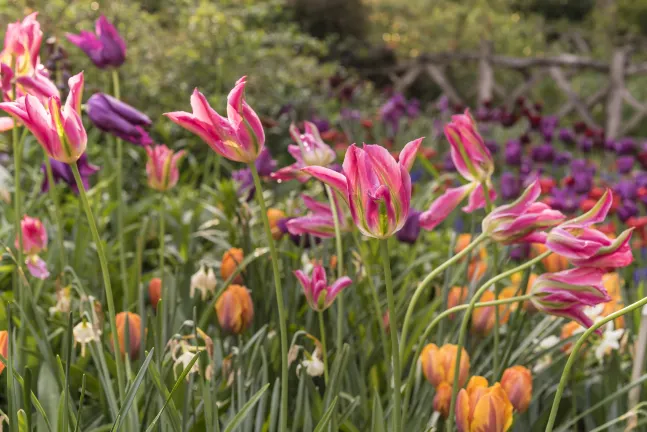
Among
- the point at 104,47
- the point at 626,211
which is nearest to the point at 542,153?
the point at 626,211

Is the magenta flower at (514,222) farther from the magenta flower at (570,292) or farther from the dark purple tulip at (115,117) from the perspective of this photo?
the dark purple tulip at (115,117)

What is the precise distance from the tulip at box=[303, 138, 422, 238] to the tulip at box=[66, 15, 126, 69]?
3.18 feet

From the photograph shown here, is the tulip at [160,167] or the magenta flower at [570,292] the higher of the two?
the tulip at [160,167]

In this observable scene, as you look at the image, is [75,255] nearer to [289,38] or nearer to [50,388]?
[50,388]

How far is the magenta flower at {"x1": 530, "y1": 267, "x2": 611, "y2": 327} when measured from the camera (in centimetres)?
88

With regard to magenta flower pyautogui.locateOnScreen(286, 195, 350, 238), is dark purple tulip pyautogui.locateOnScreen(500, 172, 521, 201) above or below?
below

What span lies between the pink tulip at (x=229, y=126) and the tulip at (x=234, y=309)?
49 cm

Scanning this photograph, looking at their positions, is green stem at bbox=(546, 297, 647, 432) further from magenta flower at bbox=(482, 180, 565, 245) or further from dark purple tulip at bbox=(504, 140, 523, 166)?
dark purple tulip at bbox=(504, 140, 523, 166)

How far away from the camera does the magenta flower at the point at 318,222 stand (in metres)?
1.10

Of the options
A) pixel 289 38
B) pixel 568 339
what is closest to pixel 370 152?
pixel 568 339

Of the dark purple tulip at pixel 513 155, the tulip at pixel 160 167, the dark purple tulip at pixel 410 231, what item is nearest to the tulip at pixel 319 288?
the tulip at pixel 160 167

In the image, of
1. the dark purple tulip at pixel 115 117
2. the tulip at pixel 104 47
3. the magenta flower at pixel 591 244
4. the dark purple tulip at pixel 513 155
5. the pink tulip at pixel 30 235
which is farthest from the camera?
the dark purple tulip at pixel 513 155

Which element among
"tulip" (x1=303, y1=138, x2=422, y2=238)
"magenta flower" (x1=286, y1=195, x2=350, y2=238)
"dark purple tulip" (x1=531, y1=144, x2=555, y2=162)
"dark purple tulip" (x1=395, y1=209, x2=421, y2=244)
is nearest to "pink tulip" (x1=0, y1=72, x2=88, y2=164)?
"tulip" (x1=303, y1=138, x2=422, y2=238)

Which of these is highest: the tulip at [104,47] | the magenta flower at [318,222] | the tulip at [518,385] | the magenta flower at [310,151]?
the tulip at [104,47]
